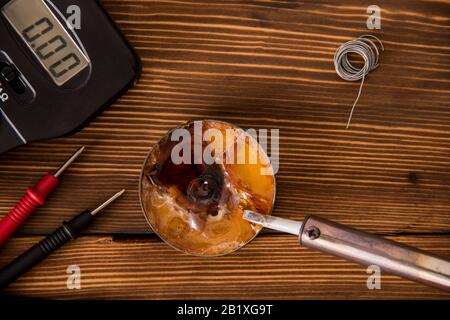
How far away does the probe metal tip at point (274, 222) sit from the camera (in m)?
0.67

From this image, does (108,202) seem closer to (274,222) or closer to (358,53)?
(274,222)

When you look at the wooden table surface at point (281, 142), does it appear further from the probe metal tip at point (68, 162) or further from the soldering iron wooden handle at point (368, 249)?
the soldering iron wooden handle at point (368, 249)

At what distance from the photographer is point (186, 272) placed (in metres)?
0.81

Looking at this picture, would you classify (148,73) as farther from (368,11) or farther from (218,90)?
(368,11)

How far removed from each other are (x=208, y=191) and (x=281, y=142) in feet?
0.42

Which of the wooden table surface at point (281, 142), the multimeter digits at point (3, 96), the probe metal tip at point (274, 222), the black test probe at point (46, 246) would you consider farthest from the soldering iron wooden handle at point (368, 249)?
the multimeter digits at point (3, 96)

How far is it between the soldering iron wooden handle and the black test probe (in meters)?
0.29

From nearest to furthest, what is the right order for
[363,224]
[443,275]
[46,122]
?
[443,275] → [46,122] → [363,224]

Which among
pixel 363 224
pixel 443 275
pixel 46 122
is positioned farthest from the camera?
pixel 363 224

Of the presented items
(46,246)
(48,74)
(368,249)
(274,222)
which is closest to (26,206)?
(46,246)

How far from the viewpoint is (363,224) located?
32.4 inches

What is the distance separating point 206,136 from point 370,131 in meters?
0.24
